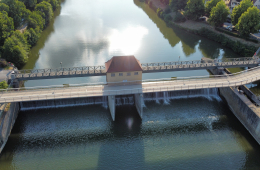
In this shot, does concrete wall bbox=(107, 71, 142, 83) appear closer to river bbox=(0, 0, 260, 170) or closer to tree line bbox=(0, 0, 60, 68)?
river bbox=(0, 0, 260, 170)

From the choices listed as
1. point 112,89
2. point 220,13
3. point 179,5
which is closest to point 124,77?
point 112,89

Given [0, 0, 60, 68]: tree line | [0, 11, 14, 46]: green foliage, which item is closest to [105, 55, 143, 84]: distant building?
[0, 0, 60, 68]: tree line

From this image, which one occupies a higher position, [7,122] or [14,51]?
[14,51]

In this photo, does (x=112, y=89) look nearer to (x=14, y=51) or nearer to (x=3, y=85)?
(x=3, y=85)

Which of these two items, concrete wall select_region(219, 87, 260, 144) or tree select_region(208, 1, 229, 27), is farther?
tree select_region(208, 1, 229, 27)

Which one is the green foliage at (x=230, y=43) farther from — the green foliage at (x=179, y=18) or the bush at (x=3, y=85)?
the bush at (x=3, y=85)

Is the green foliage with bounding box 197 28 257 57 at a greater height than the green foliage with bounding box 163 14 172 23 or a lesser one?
lesser

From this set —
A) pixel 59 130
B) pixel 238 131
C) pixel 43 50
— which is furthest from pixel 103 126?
pixel 43 50

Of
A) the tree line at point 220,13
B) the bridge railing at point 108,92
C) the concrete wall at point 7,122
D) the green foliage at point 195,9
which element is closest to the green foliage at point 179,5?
the tree line at point 220,13
